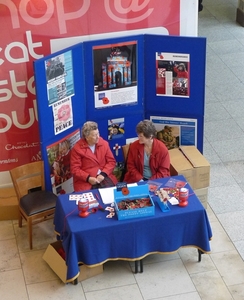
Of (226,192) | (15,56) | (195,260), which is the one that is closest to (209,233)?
(195,260)

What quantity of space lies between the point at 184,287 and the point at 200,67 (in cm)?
256

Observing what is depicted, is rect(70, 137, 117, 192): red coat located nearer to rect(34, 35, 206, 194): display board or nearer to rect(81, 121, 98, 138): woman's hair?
rect(81, 121, 98, 138): woman's hair

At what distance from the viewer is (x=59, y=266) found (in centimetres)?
652

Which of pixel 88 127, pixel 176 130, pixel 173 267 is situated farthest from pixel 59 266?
pixel 176 130

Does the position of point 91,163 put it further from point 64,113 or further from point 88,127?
point 64,113

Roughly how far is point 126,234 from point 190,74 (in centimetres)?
223

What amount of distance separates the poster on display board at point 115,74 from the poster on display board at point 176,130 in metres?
0.46

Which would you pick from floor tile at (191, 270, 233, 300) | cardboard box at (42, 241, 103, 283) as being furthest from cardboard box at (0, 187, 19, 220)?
floor tile at (191, 270, 233, 300)

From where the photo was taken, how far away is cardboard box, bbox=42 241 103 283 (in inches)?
→ 255

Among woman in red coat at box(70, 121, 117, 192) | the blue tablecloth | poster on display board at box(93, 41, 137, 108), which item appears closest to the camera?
the blue tablecloth

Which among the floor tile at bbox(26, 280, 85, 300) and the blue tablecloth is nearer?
the blue tablecloth

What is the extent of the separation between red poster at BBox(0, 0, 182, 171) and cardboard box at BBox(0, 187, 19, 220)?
→ 1.54 ft

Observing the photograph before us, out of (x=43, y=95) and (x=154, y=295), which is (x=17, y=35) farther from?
(x=154, y=295)

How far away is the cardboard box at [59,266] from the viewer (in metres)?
6.48
